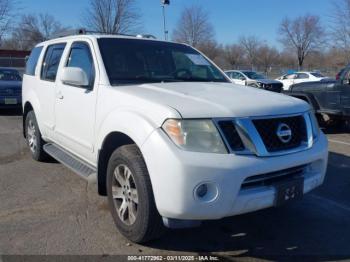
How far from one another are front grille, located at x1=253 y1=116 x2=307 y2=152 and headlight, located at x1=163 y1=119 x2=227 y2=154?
1.26ft

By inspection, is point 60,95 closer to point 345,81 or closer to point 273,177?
point 273,177

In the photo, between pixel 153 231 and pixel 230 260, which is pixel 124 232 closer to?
pixel 153 231

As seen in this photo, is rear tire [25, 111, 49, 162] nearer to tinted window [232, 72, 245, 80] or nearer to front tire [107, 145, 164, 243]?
front tire [107, 145, 164, 243]

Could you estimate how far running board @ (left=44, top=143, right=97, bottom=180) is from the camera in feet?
14.0

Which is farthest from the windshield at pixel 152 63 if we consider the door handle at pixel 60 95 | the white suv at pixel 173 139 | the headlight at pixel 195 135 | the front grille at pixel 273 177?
the front grille at pixel 273 177

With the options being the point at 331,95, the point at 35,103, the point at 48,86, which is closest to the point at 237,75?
the point at 331,95

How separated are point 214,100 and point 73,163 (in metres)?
2.08

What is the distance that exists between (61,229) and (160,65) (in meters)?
2.09

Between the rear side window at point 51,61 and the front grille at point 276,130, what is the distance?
312cm

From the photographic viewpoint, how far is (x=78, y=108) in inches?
177

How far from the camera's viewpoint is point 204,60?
17.2 feet

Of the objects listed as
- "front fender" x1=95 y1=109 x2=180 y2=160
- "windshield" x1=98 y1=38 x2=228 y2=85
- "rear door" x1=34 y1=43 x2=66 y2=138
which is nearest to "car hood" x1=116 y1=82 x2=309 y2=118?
"front fender" x1=95 y1=109 x2=180 y2=160

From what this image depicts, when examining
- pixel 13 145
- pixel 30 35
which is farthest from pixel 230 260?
pixel 30 35

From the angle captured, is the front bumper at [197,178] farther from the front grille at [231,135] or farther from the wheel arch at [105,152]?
the wheel arch at [105,152]
